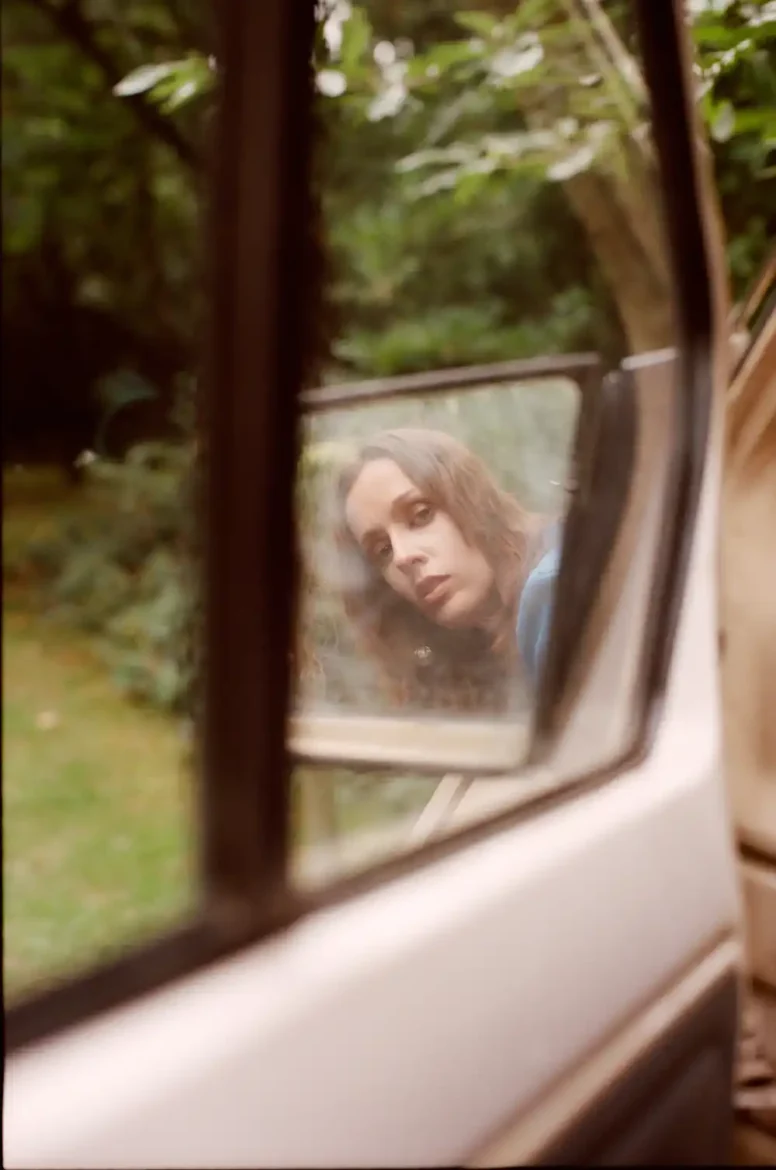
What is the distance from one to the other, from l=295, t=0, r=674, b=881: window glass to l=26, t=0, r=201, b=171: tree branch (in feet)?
0.33

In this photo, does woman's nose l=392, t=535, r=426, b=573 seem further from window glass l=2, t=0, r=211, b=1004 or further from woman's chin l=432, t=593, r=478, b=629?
window glass l=2, t=0, r=211, b=1004

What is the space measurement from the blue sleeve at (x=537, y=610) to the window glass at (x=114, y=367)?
0.20m

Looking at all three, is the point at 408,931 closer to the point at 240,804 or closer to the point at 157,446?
the point at 240,804

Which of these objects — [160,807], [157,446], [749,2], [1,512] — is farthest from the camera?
[160,807]

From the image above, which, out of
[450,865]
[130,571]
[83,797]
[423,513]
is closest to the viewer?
[423,513]

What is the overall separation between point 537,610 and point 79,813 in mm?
1143

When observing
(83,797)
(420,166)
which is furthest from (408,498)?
(83,797)

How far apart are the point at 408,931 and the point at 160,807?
495 millimetres

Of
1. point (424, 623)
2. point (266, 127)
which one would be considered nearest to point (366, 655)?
point (424, 623)

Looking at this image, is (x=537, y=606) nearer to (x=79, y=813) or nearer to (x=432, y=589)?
(x=432, y=589)

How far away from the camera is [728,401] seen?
0.62 meters

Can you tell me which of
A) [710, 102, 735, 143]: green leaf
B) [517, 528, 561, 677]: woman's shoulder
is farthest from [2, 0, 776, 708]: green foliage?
[517, 528, 561, 677]: woman's shoulder

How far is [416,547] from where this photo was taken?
22.9 inches

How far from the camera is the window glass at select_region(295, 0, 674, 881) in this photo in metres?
0.59
